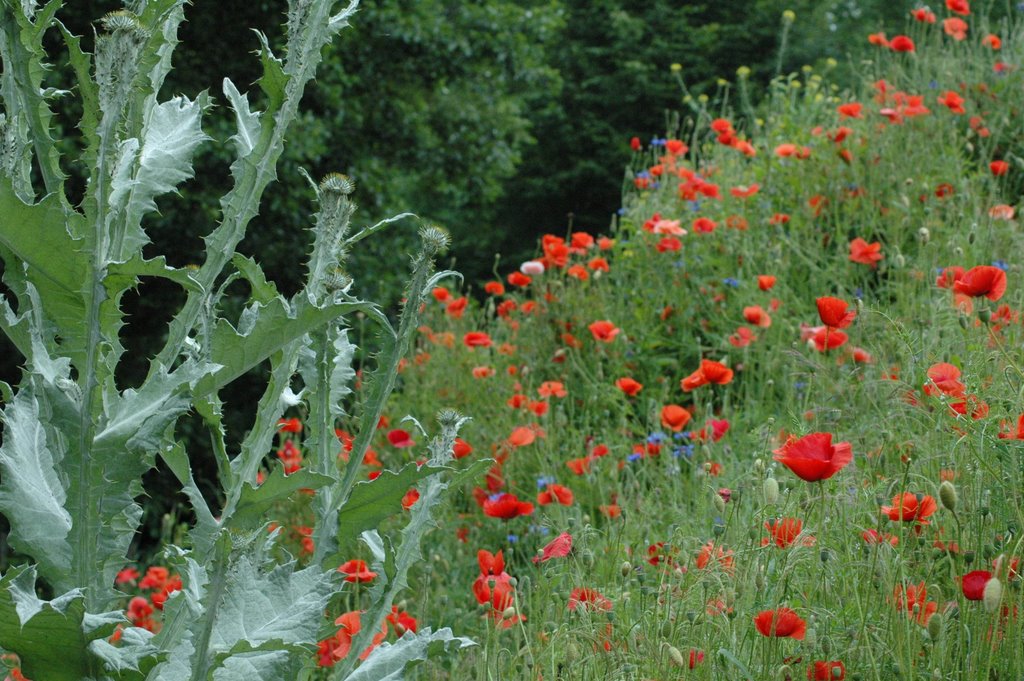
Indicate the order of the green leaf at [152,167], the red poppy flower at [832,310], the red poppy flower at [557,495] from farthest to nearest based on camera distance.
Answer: the red poppy flower at [557,495], the red poppy flower at [832,310], the green leaf at [152,167]

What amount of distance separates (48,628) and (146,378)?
33 cm

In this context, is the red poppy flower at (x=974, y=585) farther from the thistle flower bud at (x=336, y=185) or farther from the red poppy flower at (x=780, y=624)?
the thistle flower bud at (x=336, y=185)

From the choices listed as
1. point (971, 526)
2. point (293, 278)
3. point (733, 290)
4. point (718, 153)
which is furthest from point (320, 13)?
point (293, 278)

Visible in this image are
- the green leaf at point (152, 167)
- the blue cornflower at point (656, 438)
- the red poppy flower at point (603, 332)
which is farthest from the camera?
the red poppy flower at point (603, 332)

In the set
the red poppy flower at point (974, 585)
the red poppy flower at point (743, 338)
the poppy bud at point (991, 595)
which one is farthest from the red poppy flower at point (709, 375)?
the poppy bud at point (991, 595)

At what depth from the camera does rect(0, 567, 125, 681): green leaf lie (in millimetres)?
1248

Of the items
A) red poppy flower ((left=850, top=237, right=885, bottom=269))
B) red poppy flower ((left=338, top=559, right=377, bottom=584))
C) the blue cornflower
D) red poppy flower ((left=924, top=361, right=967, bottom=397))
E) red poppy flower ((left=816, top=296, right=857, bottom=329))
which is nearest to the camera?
red poppy flower ((left=924, top=361, right=967, bottom=397))

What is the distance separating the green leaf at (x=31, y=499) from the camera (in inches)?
52.5

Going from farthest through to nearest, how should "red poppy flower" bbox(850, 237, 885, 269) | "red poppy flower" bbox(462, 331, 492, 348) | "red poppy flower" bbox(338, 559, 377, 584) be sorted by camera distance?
"red poppy flower" bbox(462, 331, 492, 348)
"red poppy flower" bbox(850, 237, 885, 269)
"red poppy flower" bbox(338, 559, 377, 584)

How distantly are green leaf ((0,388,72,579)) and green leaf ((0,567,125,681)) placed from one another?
0.14ft

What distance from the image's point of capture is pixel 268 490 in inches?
56.1

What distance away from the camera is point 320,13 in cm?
150

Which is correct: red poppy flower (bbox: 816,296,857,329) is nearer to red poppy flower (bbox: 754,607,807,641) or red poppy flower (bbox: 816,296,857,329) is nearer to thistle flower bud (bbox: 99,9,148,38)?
red poppy flower (bbox: 754,607,807,641)

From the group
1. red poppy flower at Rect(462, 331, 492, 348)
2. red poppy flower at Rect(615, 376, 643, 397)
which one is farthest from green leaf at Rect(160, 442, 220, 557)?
red poppy flower at Rect(462, 331, 492, 348)
